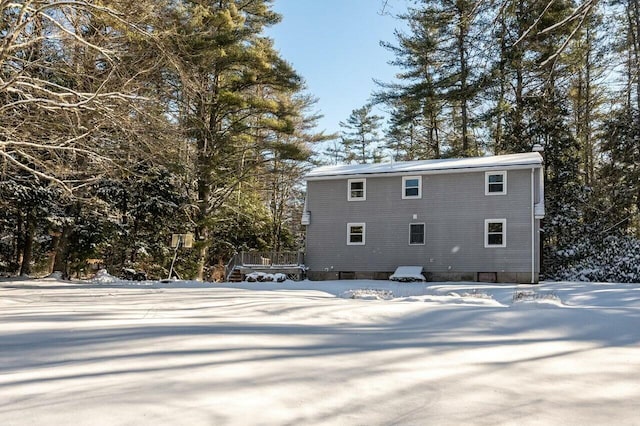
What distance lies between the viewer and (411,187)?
18.4 m

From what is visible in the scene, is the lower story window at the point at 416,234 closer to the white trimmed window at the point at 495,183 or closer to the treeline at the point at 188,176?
the white trimmed window at the point at 495,183

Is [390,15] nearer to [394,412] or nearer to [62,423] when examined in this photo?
[394,412]

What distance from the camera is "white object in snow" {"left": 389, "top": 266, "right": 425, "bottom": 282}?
16844 mm

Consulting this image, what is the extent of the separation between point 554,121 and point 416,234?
9.15 m

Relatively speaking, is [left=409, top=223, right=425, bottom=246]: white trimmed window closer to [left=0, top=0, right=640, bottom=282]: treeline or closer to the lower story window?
the lower story window

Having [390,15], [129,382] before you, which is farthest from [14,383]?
[390,15]

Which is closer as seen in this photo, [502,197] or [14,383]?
[14,383]

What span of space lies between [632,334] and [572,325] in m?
0.53

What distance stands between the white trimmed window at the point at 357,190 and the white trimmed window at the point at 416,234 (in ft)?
7.52

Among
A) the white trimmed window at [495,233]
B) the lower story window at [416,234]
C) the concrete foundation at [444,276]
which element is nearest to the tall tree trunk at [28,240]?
the concrete foundation at [444,276]

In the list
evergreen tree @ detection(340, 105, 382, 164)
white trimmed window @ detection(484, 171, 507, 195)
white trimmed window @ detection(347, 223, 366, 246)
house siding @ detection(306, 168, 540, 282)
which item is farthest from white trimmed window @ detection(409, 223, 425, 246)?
evergreen tree @ detection(340, 105, 382, 164)

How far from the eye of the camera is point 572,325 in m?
4.96

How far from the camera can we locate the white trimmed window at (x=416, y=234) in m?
18.0

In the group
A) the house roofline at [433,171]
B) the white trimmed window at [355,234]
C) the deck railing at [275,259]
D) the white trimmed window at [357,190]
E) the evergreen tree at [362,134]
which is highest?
the evergreen tree at [362,134]
